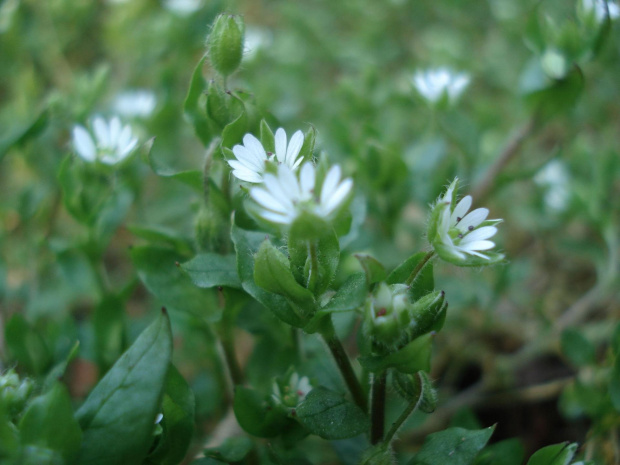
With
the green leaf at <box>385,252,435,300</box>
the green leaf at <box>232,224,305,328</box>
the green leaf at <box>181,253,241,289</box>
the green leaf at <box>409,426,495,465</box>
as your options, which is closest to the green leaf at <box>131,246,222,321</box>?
the green leaf at <box>181,253,241,289</box>

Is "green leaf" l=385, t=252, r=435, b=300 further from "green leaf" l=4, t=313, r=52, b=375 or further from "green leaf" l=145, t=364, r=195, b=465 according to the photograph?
"green leaf" l=4, t=313, r=52, b=375

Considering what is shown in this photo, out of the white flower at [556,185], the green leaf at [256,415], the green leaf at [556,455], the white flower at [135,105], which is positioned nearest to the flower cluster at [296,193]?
the green leaf at [256,415]

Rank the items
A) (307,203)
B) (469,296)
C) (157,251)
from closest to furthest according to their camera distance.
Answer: (307,203) < (157,251) < (469,296)

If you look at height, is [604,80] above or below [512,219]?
above

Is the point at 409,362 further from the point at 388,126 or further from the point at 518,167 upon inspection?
the point at 518,167

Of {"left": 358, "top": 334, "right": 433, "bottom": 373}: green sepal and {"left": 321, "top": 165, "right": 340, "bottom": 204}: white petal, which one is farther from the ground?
{"left": 321, "top": 165, "right": 340, "bottom": 204}: white petal

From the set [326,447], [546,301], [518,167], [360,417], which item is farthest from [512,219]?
[360,417]

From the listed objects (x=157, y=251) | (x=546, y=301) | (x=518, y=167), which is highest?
(x=157, y=251)
